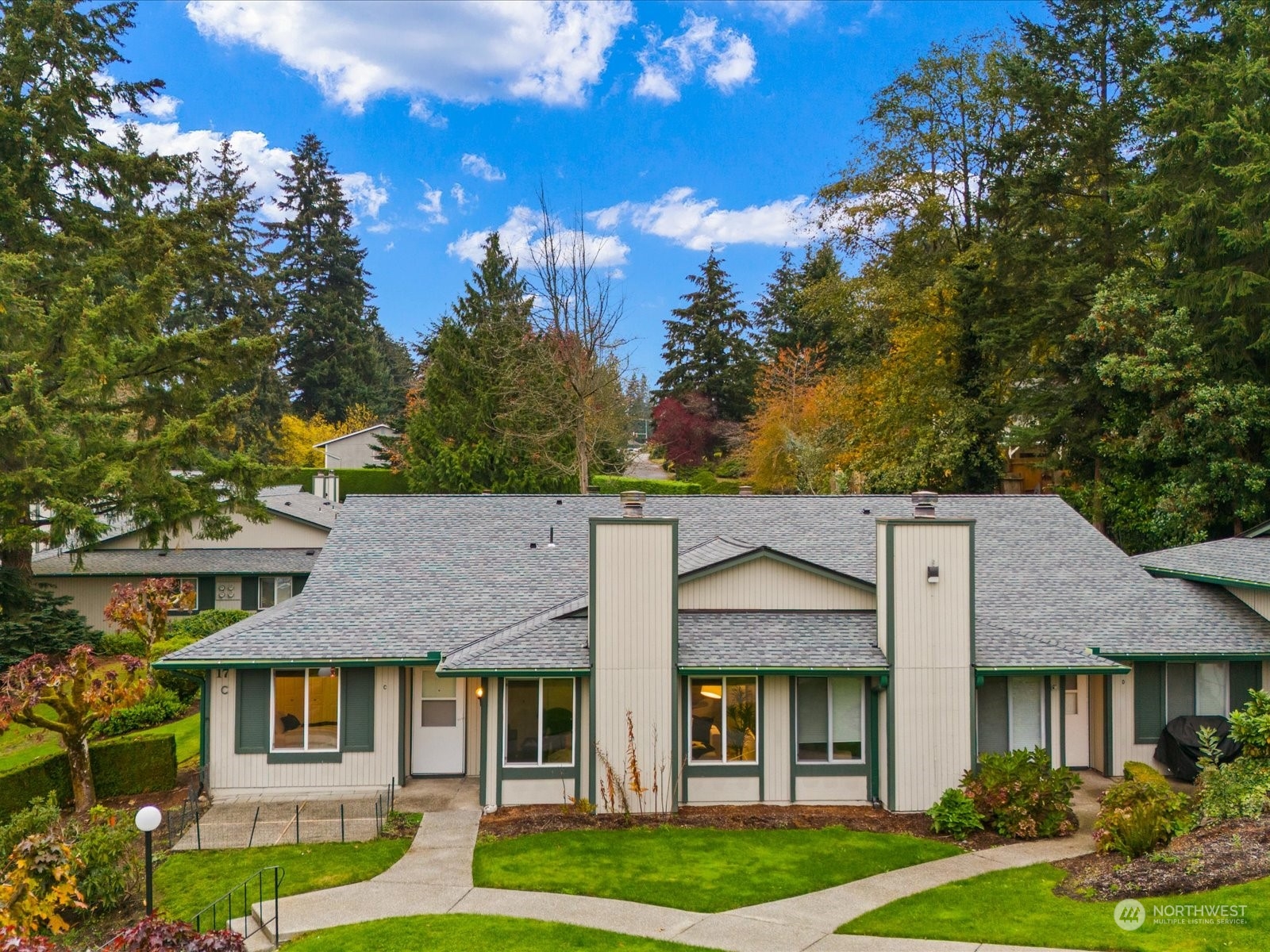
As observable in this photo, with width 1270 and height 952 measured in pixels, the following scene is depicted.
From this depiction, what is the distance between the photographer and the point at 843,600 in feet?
47.7

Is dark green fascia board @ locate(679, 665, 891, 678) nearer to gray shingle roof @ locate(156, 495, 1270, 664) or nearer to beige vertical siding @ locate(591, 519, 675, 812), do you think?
beige vertical siding @ locate(591, 519, 675, 812)

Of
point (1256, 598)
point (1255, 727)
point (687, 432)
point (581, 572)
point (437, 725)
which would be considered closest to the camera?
point (1255, 727)

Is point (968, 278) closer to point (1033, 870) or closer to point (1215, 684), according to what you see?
point (1215, 684)

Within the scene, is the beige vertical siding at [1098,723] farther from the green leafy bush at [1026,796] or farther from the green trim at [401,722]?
the green trim at [401,722]

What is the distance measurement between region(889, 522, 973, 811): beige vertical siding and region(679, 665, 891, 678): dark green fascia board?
1.48 ft

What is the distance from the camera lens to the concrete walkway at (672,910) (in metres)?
8.77

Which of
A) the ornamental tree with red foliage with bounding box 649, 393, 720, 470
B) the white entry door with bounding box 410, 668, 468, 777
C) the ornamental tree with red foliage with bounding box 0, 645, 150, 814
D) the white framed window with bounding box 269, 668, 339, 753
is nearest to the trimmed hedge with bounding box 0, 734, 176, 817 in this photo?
the ornamental tree with red foliage with bounding box 0, 645, 150, 814

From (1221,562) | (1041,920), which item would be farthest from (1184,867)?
(1221,562)

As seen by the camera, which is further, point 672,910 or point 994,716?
point 994,716

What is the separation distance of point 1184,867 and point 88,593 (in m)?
29.9

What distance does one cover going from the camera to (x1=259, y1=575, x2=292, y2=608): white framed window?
2720 cm

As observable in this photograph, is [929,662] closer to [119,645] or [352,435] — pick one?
[119,645]

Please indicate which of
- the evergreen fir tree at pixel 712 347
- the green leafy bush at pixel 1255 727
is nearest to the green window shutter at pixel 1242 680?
the green leafy bush at pixel 1255 727

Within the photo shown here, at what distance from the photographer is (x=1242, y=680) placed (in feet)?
48.0
